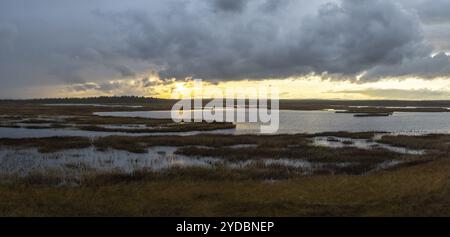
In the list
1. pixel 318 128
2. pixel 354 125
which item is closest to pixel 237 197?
pixel 318 128

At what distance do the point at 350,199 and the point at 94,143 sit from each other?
29.9 metres

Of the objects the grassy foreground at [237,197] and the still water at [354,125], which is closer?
the grassy foreground at [237,197]

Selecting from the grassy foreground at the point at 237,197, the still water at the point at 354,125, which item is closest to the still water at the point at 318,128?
the still water at the point at 354,125

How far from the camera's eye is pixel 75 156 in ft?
110

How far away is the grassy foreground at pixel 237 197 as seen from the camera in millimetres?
15562

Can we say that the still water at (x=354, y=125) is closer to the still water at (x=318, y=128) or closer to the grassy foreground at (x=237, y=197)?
the still water at (x=318, y=128)

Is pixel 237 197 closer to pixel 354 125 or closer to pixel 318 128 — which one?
pixel 318 128

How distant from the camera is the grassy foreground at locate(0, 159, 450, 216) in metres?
15.6

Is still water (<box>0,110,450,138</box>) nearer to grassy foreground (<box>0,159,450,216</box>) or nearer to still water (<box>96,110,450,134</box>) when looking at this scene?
still water (<box>96,110,450,134</box>)

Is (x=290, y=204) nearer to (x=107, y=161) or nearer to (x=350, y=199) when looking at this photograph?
(x=350, y=199)

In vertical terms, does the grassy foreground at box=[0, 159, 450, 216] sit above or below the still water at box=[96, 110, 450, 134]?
above

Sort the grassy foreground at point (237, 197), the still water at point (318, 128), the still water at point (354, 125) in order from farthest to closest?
the still water at point (354, 125), the still water at point (318, 128), the grassy foreground at point (237, 197)

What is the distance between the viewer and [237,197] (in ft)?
59.0

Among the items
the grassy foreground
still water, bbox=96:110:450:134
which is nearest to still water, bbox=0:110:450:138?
still water, bbox=96:110:450:134
